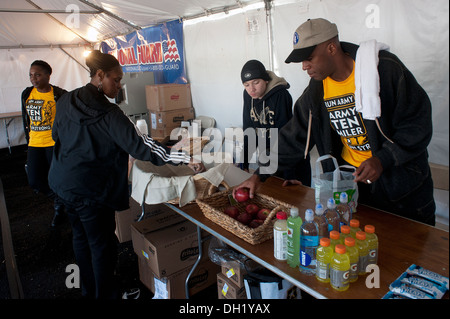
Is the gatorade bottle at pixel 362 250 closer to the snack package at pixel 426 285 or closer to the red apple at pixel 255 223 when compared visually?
the snack package at pixel 426 285

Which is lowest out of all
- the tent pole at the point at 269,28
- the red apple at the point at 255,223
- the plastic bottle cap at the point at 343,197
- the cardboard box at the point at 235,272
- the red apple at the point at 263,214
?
the cardboard box at the point at 235,272

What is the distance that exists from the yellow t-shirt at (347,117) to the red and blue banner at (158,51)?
3.76 meters

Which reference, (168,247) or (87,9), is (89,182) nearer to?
(168,247)

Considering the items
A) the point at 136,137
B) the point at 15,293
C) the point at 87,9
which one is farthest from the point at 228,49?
the point at 15,293

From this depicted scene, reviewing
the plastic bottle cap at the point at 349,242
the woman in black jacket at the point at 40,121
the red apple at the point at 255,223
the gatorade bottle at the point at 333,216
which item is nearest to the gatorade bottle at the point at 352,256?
the plastic bottle cap at the point at 349,242

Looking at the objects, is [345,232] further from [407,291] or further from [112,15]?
[112,15]

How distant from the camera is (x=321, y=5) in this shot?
2.87 metres

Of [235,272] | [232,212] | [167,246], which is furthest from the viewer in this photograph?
[167,246]

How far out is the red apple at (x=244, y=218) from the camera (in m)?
1.64

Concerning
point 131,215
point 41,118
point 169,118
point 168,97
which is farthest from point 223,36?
point 131,215

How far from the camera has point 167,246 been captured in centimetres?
228

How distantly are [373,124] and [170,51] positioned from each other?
4.46 m

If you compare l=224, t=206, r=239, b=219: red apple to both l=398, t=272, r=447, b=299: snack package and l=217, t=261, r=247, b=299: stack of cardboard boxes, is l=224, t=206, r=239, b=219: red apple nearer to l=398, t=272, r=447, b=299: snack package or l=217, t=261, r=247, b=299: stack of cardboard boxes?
l=217, t=261, r=247, b=299: stack of cardboard boxes

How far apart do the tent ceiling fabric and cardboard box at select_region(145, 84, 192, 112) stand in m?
1.03
